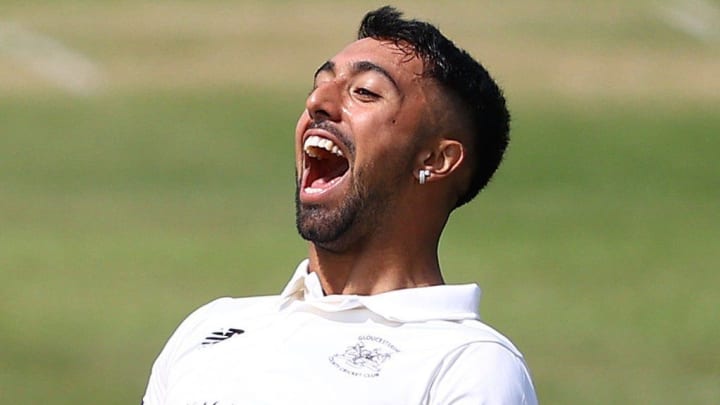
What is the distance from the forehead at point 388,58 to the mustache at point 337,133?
0.17m

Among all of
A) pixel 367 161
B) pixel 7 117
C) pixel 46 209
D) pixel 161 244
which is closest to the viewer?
pixel 367 161

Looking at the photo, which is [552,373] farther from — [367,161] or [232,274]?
[367,161]

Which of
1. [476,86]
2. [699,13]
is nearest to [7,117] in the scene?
[699,13]

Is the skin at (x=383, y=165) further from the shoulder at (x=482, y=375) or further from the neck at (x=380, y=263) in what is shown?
the shoulder at (x=482, y=375)

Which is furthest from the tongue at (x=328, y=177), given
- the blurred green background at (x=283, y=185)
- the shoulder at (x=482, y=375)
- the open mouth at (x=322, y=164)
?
the blurred green background at (x=283, y=185)

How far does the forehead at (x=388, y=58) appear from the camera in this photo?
4773mm

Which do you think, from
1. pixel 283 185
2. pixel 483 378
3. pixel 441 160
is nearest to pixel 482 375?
pixel 483 378

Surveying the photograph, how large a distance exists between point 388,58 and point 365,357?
2.68 feet

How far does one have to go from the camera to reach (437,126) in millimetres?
4789

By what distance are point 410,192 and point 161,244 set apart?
397 inches

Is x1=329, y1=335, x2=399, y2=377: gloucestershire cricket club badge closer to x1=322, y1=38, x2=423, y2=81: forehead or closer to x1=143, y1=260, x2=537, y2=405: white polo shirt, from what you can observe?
x1=143, y1=260, x2=537, y2=405: white polo shirt

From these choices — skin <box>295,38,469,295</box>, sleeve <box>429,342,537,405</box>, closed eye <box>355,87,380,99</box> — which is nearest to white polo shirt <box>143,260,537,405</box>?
sleeve <box>429,342,537,405</box>

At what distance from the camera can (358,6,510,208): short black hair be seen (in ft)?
15.8

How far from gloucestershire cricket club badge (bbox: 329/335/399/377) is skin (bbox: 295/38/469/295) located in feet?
0.96
